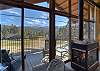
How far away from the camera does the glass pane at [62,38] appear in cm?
522

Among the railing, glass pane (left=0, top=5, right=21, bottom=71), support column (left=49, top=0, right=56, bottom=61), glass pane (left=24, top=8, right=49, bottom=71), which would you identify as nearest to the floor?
glass pane (left=24, top=8, right=49, bottom=71)

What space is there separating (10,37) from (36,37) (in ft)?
2.89

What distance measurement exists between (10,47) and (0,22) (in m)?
0.63

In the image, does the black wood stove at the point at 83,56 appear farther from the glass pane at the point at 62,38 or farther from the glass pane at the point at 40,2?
the glass pane at the point at 40,2

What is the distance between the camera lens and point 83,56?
4.51 metres

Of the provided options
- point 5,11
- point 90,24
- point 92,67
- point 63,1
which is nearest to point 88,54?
point 92,67

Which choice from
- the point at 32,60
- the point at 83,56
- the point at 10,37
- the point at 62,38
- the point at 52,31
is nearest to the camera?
the point at 10,37

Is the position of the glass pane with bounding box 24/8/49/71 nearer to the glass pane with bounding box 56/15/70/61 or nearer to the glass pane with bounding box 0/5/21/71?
the glass pane with bounding box 0/5/21/71

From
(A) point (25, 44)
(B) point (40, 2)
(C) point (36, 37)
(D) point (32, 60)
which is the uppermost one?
(B) point (40, 2)

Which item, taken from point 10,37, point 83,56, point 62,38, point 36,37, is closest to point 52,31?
point 36,37

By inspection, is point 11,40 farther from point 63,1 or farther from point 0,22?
point 63,1

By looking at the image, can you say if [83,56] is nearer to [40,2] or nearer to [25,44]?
[25,44]

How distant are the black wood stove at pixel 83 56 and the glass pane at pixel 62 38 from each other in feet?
1.84

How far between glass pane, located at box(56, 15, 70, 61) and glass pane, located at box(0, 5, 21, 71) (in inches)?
66.4
